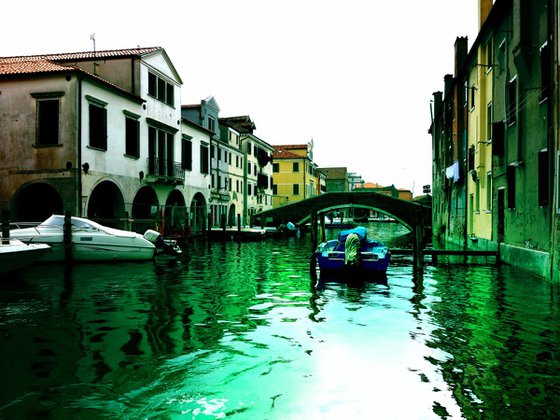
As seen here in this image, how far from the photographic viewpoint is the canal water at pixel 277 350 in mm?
5074

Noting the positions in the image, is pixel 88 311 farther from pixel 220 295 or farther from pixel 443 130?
pixel 443 130

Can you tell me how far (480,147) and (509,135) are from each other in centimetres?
487

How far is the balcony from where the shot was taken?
2720cm

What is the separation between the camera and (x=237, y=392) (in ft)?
17.7

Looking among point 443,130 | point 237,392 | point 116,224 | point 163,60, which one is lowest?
point 237,392

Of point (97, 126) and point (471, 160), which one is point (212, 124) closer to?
point (97, 126)

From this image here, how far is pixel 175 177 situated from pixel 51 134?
9.11m

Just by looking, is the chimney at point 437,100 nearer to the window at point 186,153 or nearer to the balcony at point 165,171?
the window at point 186,153

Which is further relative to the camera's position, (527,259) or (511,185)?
(511,185)

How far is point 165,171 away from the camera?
2848 centimetres

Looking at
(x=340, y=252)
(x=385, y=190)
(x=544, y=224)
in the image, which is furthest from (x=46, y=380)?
(x=385, y=190)

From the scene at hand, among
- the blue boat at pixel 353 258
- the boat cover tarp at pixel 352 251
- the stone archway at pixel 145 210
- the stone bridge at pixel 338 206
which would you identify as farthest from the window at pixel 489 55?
the stone bridge at pixel 338 206

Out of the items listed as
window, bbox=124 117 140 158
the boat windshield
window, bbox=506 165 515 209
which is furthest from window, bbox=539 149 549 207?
window, bbox=124 117 140 158

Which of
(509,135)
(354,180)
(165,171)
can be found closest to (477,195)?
(509,135)
